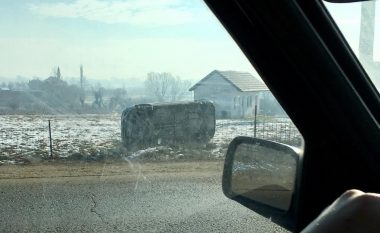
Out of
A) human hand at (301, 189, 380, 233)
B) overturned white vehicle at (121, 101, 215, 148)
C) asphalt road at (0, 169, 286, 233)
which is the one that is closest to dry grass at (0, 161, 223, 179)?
asphalt road at (0, 169, 286, 233)

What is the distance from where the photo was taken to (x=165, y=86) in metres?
2.39

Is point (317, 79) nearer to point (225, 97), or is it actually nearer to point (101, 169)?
point (225, 97)

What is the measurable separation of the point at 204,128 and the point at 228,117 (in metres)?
0.16

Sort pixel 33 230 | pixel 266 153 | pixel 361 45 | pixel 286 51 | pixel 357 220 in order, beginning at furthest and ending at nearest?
pixel 33 230 < pixel 266 153 < pixel 361 45 < pixel 286 51 < pixel 357 220

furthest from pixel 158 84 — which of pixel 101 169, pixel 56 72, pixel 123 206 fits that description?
pixel 123 206

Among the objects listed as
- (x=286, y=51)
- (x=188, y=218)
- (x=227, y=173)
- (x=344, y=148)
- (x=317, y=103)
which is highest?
(x=286, y=51)

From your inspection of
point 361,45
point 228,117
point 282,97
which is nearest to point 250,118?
point 228,117

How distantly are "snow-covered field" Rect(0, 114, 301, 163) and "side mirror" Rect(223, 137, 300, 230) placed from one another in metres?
0.23

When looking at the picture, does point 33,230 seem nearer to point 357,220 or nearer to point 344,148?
point 344,148

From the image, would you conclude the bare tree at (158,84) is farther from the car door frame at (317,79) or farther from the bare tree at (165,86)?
the car door frame at (317,79)

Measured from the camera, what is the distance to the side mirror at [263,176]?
6.38 ft

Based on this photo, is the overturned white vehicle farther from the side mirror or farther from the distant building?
the side mirror

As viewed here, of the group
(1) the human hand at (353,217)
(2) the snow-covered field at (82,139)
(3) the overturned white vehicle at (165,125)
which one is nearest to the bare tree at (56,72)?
(2) the snow-covered field at (82,139)

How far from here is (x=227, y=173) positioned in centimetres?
207
